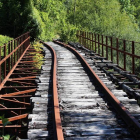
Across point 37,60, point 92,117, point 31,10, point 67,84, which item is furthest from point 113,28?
point 92,117

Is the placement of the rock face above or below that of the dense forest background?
below

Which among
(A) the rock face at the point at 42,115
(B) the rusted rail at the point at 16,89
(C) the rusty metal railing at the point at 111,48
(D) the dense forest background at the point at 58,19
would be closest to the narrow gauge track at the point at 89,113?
(A) the rock face at the point at 42,115

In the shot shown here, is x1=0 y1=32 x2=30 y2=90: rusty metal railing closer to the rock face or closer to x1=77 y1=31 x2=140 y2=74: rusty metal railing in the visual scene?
the rock face

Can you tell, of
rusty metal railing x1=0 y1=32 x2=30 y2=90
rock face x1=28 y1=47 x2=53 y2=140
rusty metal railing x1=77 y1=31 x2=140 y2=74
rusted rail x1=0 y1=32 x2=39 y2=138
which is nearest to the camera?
rock face x1=28 y1=47 x2=53 y2=140

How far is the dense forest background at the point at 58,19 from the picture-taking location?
23.8 m

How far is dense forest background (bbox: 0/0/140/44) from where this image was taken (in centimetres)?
2381

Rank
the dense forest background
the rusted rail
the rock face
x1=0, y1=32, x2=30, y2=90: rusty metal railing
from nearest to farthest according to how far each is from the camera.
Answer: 1. the rock face
2. the rusted rail
3. x1=0, y1=32, x2=30, y2=90: rusty metal railing
4. the dense forest background

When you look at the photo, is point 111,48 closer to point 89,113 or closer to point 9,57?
point 9,57

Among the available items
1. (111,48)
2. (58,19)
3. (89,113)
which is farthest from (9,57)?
(58,19)

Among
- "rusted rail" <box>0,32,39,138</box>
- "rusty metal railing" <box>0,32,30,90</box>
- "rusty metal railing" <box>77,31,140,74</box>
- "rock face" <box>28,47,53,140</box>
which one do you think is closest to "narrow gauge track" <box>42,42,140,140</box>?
"rock face" <box>28,47,53,140</box>

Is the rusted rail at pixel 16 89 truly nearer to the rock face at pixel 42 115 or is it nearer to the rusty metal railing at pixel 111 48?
the rock face at pixel 42 115

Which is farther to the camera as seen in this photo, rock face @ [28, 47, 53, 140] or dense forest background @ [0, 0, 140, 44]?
dense forest background @ [0, 0, 140, 44]

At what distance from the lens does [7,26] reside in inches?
983

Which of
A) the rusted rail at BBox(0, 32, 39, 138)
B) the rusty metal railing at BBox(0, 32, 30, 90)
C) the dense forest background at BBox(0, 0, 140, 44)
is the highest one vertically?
the dense forest background at BBox(0, 0, 140, 44)
